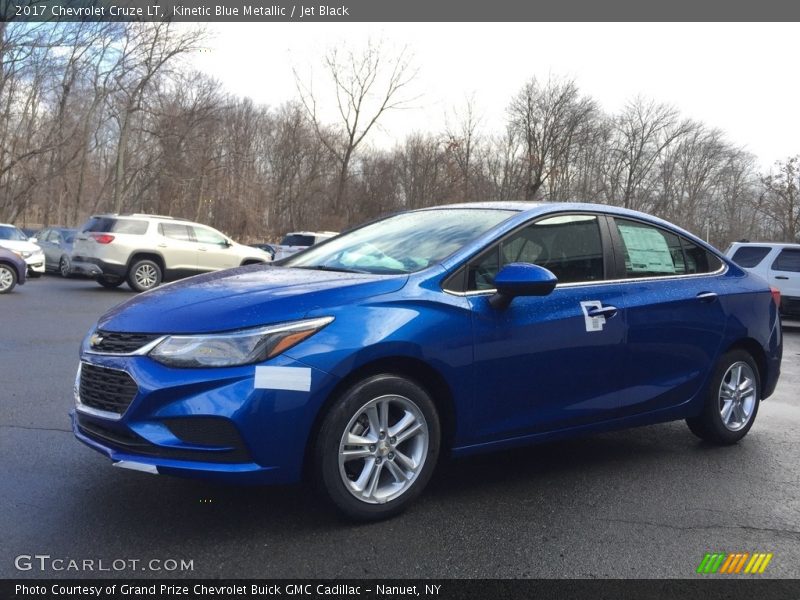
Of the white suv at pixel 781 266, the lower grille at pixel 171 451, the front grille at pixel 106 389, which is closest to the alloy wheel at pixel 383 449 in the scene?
the lower grille at pixel 171 451

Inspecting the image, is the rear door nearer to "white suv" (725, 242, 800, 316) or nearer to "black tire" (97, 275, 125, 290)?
"white suv" (725, 242, 800, 316)

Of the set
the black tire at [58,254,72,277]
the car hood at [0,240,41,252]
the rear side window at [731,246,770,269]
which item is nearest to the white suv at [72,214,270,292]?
the car hood at [0,240,41,252]

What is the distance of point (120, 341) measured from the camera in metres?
3.43

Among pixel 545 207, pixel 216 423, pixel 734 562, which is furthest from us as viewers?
pixel 545 207

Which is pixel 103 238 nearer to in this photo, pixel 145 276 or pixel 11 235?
pixel 145 276

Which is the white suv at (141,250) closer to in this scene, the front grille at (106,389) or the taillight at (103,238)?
the taillight at (103,238)

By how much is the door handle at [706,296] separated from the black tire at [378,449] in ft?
7.62

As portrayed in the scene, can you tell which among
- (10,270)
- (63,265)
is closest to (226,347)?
(10,270)

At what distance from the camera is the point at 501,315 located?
3.88 metres

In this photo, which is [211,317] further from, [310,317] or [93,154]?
[93,154]

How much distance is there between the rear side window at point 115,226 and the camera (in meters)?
17.6

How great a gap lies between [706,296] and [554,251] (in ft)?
4.32

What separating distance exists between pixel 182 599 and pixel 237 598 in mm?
206

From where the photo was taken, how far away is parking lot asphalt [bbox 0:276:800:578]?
3111mm
